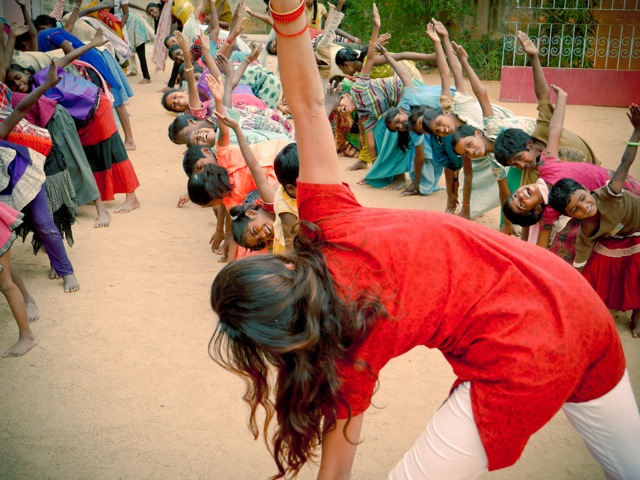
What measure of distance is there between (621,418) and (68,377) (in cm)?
263

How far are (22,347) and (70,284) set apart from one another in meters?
0.79

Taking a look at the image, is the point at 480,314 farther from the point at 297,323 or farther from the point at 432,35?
the point at 432,35

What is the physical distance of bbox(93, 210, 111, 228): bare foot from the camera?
5.48 meters

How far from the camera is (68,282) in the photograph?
4.36 metres

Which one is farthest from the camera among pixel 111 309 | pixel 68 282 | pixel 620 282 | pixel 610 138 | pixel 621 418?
pixel 610 138

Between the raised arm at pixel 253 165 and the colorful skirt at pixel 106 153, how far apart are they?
1.94 m

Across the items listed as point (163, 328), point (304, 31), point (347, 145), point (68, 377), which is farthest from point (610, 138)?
point (304, 31)

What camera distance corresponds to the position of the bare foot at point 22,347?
3.58 metres

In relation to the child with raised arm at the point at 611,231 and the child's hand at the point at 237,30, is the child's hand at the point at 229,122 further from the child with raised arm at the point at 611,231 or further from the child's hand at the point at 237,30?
the child with raised arm at the point at 611,231

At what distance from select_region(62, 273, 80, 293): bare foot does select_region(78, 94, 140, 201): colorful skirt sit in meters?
1.45

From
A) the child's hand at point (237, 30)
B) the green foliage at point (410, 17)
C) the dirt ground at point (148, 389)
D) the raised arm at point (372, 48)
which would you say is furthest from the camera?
the green foliage at point (410, 17)

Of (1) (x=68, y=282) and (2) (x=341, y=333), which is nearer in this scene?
(2) (x=341, y=333)

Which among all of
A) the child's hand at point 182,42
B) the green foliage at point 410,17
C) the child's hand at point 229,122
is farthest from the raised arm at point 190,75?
the green foliage at point 410,17

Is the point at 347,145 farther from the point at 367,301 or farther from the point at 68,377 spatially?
the point at 367,301
